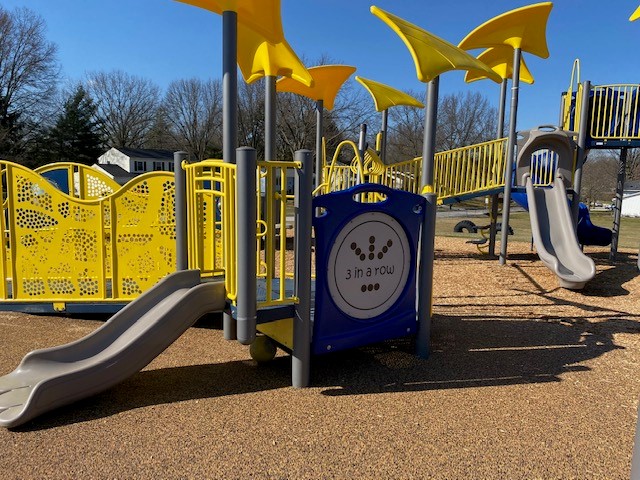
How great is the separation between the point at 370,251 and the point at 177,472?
2.43 m

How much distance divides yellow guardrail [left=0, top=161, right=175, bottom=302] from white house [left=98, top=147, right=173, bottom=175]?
48461 mm

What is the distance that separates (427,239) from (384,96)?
767 centimetres

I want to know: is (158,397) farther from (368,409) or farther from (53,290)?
(53,290)

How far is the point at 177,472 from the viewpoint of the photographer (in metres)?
2.89

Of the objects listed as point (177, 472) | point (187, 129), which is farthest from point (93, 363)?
point (187, 129)

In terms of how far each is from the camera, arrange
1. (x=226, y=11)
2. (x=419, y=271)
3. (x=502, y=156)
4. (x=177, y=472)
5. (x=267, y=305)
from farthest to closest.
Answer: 1. (x=502, y=156)
2. (x=419, y=271)
3. (x=226, y=11)
4. (x=267, y=305)
5. (x=177, y=472)

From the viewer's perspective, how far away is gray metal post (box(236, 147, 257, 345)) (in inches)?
145

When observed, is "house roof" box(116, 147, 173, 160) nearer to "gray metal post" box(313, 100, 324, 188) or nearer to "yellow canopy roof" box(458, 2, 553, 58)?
"gray metal post" box(313, 100, 324, 188)

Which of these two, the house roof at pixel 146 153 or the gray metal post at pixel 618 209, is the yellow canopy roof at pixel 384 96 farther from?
the house roof at pixel 146 153

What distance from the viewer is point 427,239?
4809mm

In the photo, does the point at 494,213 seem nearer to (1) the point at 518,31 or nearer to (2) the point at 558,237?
(2) the point at 558,237

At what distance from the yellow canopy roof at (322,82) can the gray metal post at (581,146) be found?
508 centimetres

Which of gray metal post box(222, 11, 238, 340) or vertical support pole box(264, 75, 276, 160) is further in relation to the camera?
vertical support pole box(264, 75, 276, 160)

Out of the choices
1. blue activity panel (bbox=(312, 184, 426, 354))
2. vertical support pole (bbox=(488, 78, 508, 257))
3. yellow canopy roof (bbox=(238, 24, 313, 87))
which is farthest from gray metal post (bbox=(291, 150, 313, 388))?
vertical support pole (bbox=(488, 78, 508, 257))
